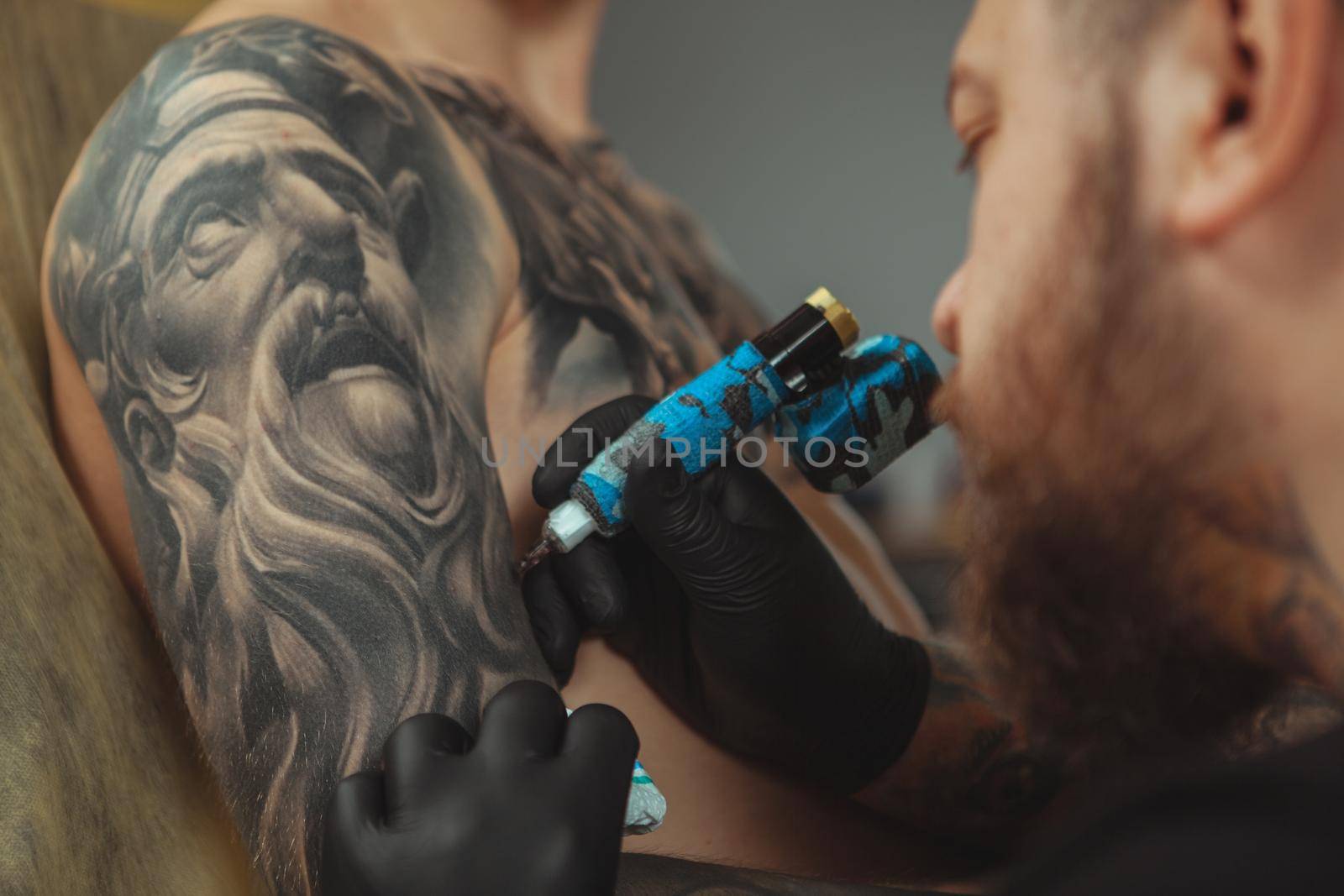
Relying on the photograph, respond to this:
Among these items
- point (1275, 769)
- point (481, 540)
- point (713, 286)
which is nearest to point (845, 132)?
point (713, 286)

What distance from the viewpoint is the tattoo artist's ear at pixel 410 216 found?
0.75m

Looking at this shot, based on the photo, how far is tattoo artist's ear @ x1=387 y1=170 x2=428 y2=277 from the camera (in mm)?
752

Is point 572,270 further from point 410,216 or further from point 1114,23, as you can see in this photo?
point 1114,23

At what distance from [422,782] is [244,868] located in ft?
1.28

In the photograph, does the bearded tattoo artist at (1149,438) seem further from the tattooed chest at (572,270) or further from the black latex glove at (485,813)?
the tattooed chest at (572,270)

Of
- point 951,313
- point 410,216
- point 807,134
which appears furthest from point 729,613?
point 807,134

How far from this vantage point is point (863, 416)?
0.76 meters

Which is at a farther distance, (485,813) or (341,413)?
(341,413)

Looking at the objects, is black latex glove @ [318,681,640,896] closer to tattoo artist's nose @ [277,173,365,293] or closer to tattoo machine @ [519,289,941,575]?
tattoo machine @ [519,289,941,575]

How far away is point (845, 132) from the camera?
117 inches

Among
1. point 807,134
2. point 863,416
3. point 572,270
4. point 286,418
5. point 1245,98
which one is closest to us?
point 1245,98

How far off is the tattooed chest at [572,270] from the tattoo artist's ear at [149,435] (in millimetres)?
282

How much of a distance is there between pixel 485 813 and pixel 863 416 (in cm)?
38

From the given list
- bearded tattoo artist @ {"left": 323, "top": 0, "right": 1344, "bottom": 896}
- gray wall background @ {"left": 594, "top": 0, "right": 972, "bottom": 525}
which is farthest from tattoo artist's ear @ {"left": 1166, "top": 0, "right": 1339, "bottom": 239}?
gray wall background @ {"left": 594, "top": 0, "right": 972, "bottom": 525}
